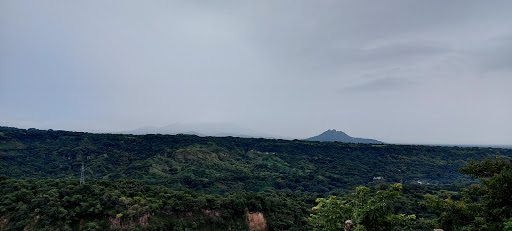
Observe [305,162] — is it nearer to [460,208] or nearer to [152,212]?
[152,212]

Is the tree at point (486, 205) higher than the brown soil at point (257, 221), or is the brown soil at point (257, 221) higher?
the tree at point (486, 205)

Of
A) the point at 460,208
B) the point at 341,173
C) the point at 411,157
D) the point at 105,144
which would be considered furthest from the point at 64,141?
the point at 411,157

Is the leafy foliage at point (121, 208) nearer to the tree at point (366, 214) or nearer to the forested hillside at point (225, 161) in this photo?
the forested hillside at point (225, 161)

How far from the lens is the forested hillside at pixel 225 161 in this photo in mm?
65875

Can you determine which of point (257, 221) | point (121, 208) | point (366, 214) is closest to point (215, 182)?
point (257, 221)

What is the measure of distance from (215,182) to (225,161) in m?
26.2

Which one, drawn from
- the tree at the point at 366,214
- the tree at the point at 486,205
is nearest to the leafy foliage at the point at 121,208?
the tree at the point at 486,205

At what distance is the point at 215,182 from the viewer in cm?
6297

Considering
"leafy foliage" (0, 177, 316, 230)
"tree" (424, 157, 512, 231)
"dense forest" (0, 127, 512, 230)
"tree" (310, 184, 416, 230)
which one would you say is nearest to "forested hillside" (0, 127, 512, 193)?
"dense forest" (0, 127, 512, 230)

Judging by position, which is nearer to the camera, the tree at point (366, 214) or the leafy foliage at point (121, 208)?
the tree at point (366, 214)

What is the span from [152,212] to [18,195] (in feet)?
51.2

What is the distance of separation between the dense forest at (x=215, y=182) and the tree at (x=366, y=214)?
7 cm

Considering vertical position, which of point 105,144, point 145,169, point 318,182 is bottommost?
point 318,182

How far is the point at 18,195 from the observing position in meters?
27.9
